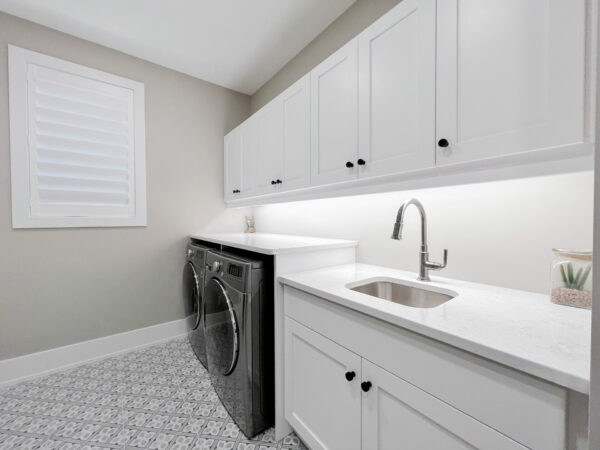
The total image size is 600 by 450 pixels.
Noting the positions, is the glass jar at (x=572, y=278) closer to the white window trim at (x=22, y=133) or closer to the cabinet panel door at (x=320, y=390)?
the cabinet panel door at (x=320, y=390)

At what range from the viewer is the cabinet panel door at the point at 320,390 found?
0.98 m

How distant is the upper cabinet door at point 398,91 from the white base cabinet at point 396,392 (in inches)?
26.8

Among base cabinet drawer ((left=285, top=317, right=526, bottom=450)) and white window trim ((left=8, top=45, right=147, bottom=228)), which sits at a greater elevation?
white window trim ((left=8, top=45, right=147, bottom=228))

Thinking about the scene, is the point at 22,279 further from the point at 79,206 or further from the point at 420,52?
the point at 420,52

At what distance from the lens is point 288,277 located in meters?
1.30

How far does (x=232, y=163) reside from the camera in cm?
258

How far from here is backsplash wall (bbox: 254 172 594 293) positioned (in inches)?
37.1

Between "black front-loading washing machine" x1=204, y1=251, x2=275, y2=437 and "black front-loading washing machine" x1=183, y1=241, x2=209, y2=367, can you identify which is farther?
"black front-loading washing machine" x1=183, y1=241, x2=209, y2=367

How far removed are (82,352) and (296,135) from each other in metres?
2.36

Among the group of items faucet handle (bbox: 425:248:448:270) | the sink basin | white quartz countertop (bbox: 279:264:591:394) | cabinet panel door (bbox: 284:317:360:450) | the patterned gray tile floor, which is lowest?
the patterned gray tile floor

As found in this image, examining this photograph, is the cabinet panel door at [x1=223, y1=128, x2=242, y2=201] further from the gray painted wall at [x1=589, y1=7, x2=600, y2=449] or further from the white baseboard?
the gray painted wall at [x1=589, y1=7, x2=600, y2=449]

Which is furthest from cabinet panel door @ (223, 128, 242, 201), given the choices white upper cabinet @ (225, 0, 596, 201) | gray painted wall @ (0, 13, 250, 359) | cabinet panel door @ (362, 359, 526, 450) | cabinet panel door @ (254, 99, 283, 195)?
cabinet panel door @ (362, 359, 526, 450)

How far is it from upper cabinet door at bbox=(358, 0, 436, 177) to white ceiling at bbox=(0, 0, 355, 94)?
0.84 metres

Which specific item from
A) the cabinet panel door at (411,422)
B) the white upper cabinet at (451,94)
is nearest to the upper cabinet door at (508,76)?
the white upper cabinet at (451,94)
